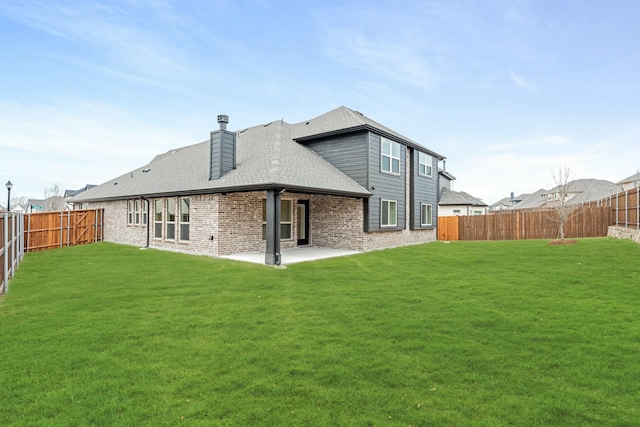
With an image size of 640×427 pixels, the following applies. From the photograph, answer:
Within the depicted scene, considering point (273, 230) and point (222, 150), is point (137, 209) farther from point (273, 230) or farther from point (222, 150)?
point (273, 230)

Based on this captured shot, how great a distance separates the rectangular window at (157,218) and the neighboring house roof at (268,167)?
2.10ft

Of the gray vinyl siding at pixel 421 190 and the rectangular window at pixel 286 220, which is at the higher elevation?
the gray vinyl siding at pixel 421 190

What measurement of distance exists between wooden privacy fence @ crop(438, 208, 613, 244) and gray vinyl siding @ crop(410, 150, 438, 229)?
2855 mm

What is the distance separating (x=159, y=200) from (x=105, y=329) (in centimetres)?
1336

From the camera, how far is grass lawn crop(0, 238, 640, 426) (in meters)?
3.08

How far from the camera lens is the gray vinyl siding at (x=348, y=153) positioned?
1620cm

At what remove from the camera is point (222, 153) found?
48.2 ft

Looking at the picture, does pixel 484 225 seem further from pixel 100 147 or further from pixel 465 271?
pixel 100 147

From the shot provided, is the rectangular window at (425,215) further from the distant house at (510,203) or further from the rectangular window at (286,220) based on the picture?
the distant house at (510,203)

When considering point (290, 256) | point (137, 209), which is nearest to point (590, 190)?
point (290, 256)

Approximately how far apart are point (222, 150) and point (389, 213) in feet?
29.7

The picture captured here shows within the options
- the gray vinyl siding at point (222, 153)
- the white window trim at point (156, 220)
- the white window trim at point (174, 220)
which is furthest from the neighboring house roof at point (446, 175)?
the white window trim at point (156, 220)

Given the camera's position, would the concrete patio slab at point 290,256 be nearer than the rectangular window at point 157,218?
Yes

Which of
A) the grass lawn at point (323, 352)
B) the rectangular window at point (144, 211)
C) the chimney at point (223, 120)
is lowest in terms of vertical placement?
the grass lawn at point (323, 352)
